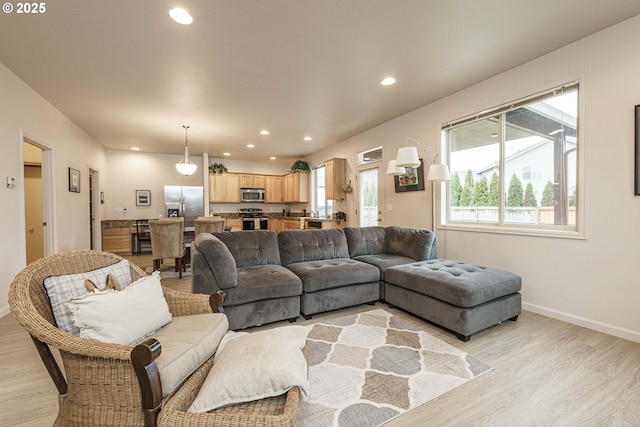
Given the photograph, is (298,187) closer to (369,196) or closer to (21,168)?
(369,196)

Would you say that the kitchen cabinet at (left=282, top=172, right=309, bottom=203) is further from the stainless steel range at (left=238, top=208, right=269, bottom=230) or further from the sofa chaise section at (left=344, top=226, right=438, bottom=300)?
the sofa chaise section at (left=344, top=226, right=438, bottom=300)

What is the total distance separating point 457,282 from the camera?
2.44 metres

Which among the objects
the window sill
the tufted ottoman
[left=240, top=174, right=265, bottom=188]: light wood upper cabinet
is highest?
[left=240, top=174, right=265, bottom=188]: light wood upper cabinet

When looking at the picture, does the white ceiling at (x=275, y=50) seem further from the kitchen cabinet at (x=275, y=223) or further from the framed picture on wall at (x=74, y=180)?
the kitchen cabinet at (x=275, y=223)

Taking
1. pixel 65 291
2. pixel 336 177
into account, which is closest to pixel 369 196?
pixel 336 177

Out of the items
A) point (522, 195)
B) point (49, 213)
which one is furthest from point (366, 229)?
point (49, 213)

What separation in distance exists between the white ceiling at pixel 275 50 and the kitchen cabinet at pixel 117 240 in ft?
11.2

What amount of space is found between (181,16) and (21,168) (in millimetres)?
2837

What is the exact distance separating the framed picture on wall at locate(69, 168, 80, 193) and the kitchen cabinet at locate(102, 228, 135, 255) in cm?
208

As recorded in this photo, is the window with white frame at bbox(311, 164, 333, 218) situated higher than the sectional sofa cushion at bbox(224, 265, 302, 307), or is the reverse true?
the window with white frame at bbox(311, 164, 333, 218)

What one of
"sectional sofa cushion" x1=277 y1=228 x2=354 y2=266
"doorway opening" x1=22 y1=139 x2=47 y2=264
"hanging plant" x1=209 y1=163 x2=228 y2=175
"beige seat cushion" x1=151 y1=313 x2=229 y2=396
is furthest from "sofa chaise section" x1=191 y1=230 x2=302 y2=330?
"hanging plant" x1=209 y1=163 x2=228 y2=175

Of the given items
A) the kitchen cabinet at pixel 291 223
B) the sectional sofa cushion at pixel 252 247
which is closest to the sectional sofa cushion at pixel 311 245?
the sectional sofa cushion at pixel 252 247

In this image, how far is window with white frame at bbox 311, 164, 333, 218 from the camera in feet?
23.9

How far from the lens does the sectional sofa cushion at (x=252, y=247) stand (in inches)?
124
